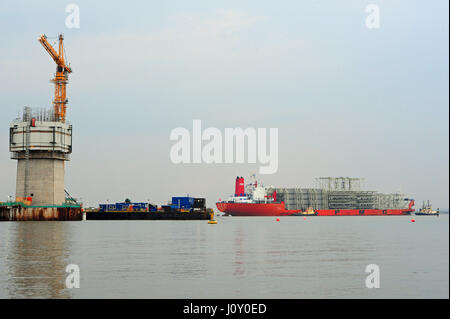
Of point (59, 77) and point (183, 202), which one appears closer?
point (59, 77)

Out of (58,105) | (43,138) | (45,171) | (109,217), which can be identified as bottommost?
(109,217)

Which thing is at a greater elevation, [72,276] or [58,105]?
[58,105]

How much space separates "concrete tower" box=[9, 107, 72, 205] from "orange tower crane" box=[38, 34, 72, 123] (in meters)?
10.8

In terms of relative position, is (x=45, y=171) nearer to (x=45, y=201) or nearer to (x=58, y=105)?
(x=45, y=201)

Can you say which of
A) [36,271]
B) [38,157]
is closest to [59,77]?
[38,157]

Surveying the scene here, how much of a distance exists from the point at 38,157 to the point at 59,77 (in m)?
27.1

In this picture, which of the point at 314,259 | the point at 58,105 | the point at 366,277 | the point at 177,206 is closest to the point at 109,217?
the point at 177,206

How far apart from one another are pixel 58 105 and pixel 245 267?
104853mm

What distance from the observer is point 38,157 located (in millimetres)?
115312

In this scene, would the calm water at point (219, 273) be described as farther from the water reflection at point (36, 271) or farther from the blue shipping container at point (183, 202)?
the blue shipping container at point (183, 202)

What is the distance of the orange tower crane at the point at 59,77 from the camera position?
422 feet

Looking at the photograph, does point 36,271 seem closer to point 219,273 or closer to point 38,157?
point 219,273

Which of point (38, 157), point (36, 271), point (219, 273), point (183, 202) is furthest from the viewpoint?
point (183, 202)

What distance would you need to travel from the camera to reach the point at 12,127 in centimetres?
11819
